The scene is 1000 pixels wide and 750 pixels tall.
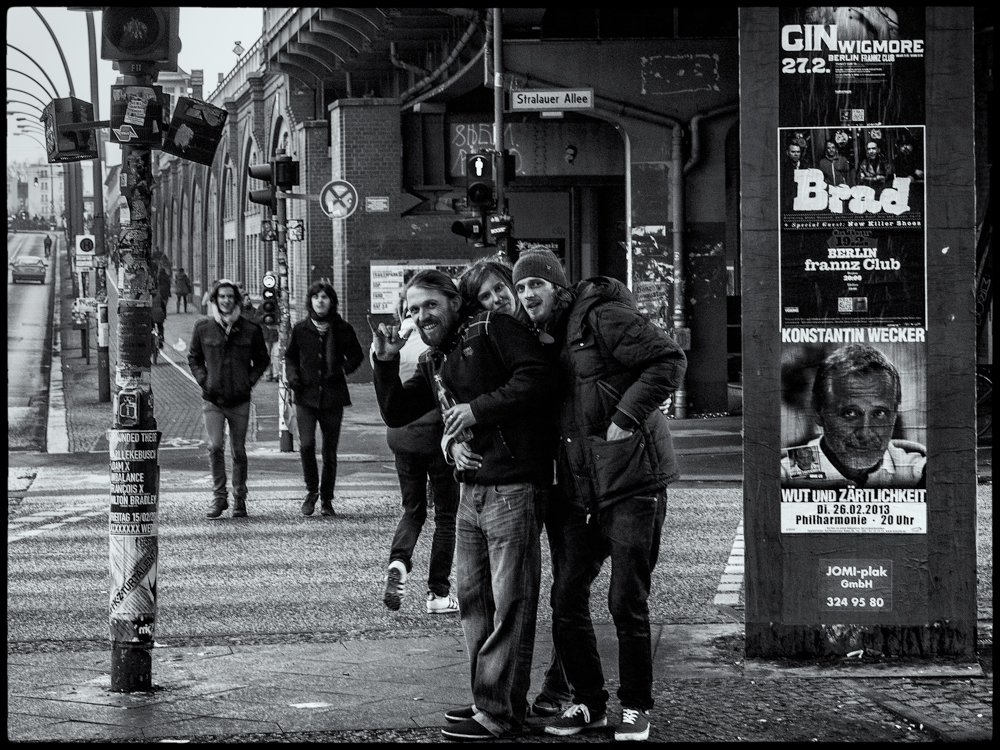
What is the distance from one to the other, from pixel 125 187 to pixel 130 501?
147 cm

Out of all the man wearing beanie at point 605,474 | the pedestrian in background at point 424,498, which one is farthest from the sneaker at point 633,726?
the pedestrian in background at point 424,498

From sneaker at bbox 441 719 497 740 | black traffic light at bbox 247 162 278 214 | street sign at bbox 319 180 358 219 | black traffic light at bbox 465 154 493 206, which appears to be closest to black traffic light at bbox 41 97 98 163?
sneaker at bbox 441 719 497 740

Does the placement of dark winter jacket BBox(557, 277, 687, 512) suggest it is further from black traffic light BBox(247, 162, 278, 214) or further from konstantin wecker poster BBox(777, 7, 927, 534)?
black traffic light BBox(247, 162, 278, 214)

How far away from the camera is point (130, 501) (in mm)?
6527

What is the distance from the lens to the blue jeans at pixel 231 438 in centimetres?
1198

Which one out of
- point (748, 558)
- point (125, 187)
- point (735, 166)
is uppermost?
point (735, 166)

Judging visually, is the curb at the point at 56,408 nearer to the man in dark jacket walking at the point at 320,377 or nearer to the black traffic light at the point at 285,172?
the black traffic light at the point at 285,172

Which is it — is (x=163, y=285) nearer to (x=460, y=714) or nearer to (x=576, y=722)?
(x=460, y=714)

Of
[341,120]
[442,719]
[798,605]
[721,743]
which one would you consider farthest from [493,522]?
[341,120]

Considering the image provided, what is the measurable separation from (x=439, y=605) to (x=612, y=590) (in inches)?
102

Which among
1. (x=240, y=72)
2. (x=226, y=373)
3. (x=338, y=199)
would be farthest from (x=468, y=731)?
(x=240, y=72)

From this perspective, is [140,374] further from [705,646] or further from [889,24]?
[889,24]

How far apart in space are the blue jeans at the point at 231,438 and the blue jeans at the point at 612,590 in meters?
6.55

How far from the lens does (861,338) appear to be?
21.7 feet
